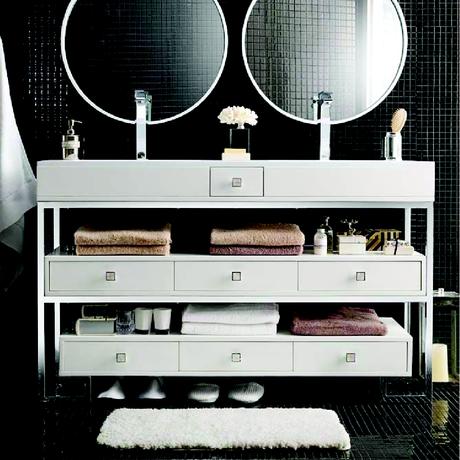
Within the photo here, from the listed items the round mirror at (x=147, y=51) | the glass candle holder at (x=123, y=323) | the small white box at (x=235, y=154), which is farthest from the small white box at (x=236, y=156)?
the glass candle holder at (x=123, y=323)

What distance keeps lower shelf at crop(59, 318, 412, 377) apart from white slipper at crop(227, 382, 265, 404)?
91 mm

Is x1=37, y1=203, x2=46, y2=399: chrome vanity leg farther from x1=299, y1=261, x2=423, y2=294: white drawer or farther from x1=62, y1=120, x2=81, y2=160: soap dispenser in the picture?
x1=299, y1=261, x2=423, y2=294: white drawer

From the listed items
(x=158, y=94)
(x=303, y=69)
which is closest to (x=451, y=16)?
(x=303, y=69)

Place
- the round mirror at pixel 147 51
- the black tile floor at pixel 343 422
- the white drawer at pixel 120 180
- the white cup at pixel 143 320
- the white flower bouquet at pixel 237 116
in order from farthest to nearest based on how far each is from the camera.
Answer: the round mirror at pixel 147 51 → the white flower bouquet at pixel 237 116 → the white cup at pixel 143 320 → the white drawer at pixel 120 180 → the black tile floor at pixel 343 422

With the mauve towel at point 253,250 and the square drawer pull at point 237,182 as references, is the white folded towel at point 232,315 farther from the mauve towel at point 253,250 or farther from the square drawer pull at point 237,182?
the square drawer pull at point 237,182

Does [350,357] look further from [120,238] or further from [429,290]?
[120,238]

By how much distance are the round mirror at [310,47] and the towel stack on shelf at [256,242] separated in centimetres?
64

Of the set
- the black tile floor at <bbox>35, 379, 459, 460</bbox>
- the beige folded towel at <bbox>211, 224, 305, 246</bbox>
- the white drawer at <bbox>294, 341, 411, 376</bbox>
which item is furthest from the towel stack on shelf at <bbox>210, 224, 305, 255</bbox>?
the black tile floor at <bbox>35, 379, 459, 460</bbox>

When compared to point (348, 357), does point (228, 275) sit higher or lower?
higher

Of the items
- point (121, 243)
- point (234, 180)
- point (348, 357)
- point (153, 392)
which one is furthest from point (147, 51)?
point (348, 357)

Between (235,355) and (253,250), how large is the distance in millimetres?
405

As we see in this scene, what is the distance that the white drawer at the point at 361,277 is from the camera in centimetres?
361

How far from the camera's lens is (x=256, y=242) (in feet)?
11.8

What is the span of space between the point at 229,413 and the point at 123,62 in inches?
60.9
